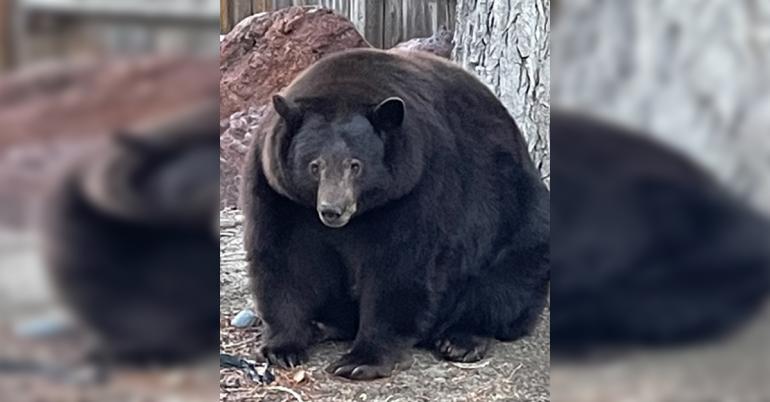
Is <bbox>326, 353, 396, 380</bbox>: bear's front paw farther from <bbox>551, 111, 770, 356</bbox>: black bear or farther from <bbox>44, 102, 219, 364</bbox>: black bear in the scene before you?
<bbox>44, 102, 219, 364</bbox>: black bear

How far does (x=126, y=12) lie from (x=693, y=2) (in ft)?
4.96

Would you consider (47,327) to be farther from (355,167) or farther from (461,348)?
(461,348)

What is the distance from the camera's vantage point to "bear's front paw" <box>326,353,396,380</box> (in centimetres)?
386

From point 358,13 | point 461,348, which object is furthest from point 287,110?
point 461,348

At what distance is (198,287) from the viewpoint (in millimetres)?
2309

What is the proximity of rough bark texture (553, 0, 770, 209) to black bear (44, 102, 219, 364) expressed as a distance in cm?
114

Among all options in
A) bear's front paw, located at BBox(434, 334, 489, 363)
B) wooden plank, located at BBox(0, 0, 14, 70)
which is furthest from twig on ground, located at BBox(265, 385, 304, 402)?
wooden plank, located at BBox(0, 0, 14, 70)

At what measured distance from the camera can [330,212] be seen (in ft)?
11.5

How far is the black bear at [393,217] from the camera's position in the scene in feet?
12.2

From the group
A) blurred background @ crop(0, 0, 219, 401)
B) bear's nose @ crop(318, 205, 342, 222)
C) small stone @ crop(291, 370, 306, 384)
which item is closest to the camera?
blurred background @ crop(0, 0, 219, 401)

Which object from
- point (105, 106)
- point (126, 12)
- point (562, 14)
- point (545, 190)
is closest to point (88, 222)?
point (105, 106)

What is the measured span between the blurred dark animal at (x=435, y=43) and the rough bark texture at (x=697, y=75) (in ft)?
4.14

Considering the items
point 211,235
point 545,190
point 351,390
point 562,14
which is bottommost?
point 351,390

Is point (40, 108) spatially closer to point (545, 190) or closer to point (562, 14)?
point (562, 14)
